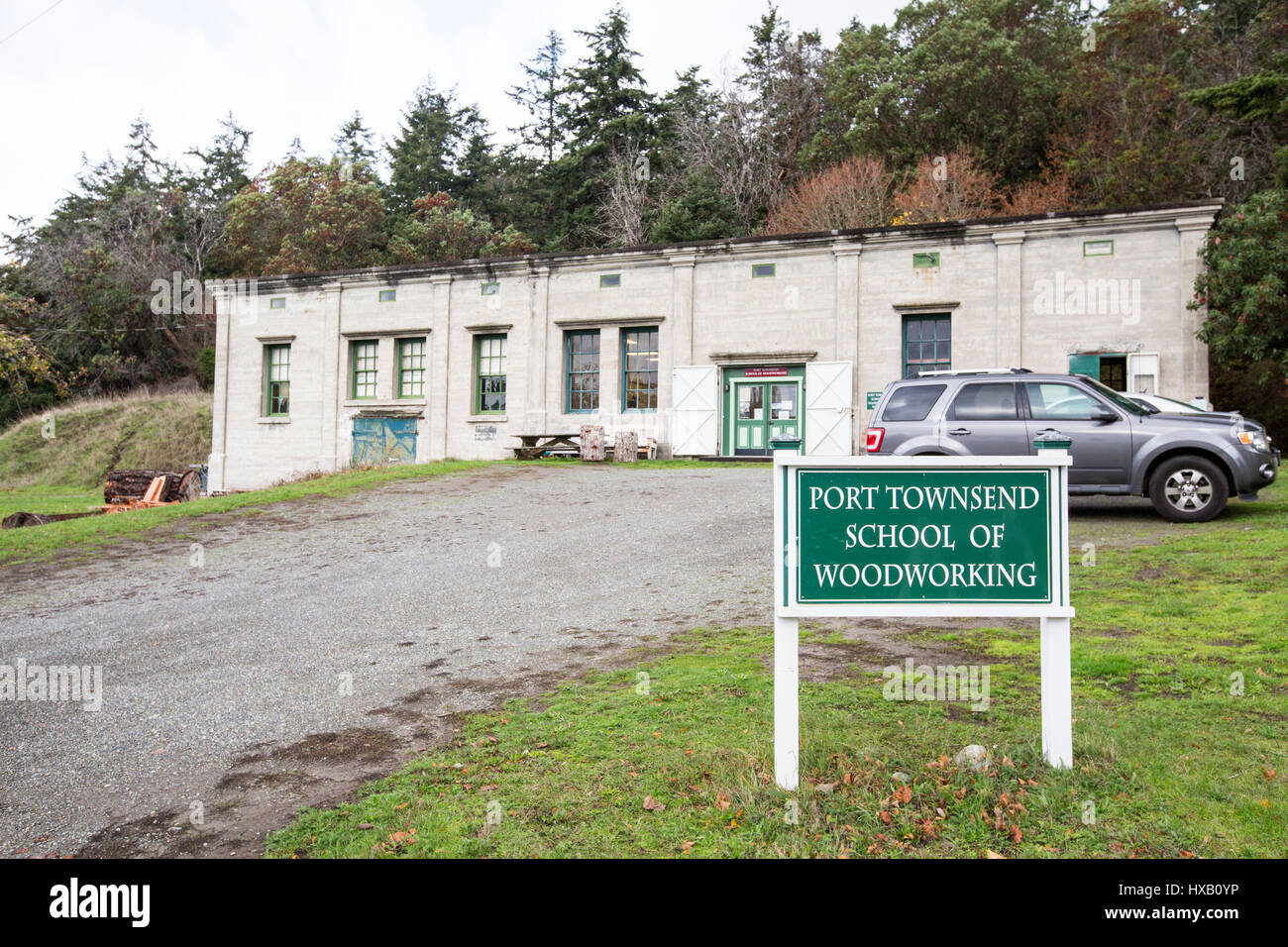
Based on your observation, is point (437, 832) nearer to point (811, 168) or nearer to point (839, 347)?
point (839, 347)

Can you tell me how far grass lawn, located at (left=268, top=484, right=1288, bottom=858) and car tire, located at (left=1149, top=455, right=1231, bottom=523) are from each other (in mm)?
5760

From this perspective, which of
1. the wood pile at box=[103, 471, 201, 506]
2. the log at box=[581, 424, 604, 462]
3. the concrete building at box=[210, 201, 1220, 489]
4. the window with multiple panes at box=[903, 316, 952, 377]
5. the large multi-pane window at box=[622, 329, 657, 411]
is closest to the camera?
the wood pile at box=[103, 471, 201, 506]

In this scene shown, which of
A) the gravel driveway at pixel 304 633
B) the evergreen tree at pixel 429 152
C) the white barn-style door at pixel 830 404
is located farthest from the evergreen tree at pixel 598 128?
the gravel driveway at pixel 304 633

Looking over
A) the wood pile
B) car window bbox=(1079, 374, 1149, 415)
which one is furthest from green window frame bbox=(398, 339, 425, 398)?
car window bbox=(1079, 374, 1149, 415)

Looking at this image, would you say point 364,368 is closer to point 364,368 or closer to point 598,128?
point 364,368

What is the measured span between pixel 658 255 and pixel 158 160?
49.5 meters

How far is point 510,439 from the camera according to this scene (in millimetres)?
26516

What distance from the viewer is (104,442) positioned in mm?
36500

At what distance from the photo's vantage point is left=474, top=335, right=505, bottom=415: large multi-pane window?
2722 cm

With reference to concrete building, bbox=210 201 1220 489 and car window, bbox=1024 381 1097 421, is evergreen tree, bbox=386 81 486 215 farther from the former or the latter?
car window, bbox=1024 381 1097 421

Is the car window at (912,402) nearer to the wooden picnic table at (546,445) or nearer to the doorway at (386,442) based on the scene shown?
the wooden picnic table at (546,445)

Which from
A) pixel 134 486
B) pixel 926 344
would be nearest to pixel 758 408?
pixel 926 344

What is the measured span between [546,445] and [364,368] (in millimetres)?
7918

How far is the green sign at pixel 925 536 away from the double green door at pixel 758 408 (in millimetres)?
19733
